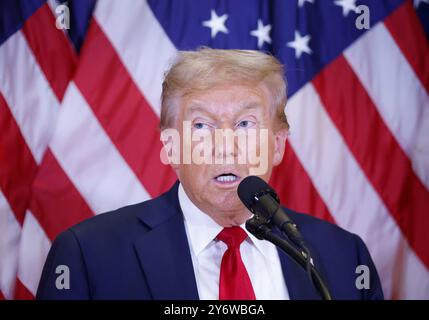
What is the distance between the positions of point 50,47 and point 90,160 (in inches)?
15.3

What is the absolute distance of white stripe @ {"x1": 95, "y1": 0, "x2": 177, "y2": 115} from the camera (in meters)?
2.24

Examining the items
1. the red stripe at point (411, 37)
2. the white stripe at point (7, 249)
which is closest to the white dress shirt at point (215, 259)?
the white stripe at point (7, 249)

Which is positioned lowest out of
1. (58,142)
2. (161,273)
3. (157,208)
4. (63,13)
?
(161,273)

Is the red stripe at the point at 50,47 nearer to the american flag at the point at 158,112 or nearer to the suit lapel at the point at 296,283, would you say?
the american flag at the point at 158,112

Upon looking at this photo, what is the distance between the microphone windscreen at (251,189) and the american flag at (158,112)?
2.92 ft

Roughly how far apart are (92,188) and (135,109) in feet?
0.95

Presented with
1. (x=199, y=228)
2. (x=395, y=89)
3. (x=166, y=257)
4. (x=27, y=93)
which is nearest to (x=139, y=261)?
(x=166, y=257)

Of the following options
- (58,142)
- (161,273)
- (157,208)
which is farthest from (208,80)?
(58,142)

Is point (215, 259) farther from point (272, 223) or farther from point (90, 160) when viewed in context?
point (90, 160)

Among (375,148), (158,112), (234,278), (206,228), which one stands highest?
(158,112)

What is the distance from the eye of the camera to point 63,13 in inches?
88.0

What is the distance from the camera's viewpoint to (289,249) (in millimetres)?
1245
